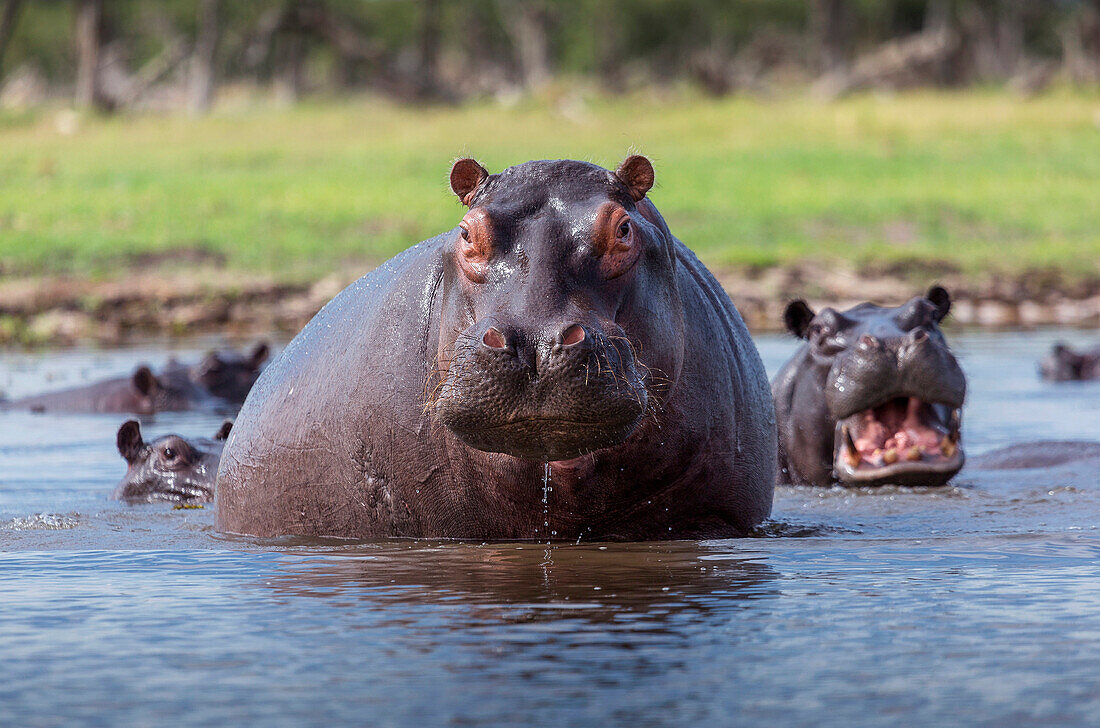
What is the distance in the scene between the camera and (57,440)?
959 centimetres

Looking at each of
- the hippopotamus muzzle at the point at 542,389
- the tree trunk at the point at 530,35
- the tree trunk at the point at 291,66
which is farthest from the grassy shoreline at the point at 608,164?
the tree trunk at the point at 530,35

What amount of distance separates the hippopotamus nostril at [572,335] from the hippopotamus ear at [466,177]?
0.80 metres

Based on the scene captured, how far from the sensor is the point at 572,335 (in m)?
4.08

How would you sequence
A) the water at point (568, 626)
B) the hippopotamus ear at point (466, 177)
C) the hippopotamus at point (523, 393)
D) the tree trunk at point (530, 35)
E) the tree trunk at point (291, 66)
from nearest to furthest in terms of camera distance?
1. the water at point (568, 626)
2. the hippopotamus at point (523, 393)
3. the hippopotamus ear at point (466, 177)
4. the tree trunk at point (291, 66)
5. the tree trunk at point (530, 35)

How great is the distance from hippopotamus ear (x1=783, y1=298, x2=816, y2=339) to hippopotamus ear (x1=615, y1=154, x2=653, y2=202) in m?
2.61

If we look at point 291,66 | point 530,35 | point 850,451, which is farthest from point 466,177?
point 530,35

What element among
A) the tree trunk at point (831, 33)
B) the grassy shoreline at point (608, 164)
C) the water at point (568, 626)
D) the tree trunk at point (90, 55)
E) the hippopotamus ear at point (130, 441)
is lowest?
the water at point (568, 626)

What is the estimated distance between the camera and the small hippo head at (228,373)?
11156mm

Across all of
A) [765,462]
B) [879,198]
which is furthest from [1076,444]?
[879,198]

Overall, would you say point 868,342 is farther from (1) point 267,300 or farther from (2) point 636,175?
(1) point 267,300

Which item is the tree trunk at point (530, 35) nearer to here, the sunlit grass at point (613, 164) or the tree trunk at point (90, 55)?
the tree trunk at point (90, 55)

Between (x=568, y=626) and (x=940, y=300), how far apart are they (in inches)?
146

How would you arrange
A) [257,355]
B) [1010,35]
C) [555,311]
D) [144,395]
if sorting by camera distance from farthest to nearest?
[1010,35]
[257,355]
[144,395]
[555,311]

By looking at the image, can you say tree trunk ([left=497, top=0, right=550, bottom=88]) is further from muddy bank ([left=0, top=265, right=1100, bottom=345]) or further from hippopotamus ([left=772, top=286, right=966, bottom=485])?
hippopotamus ([left=772, top=286, right=966, bottom=485])
